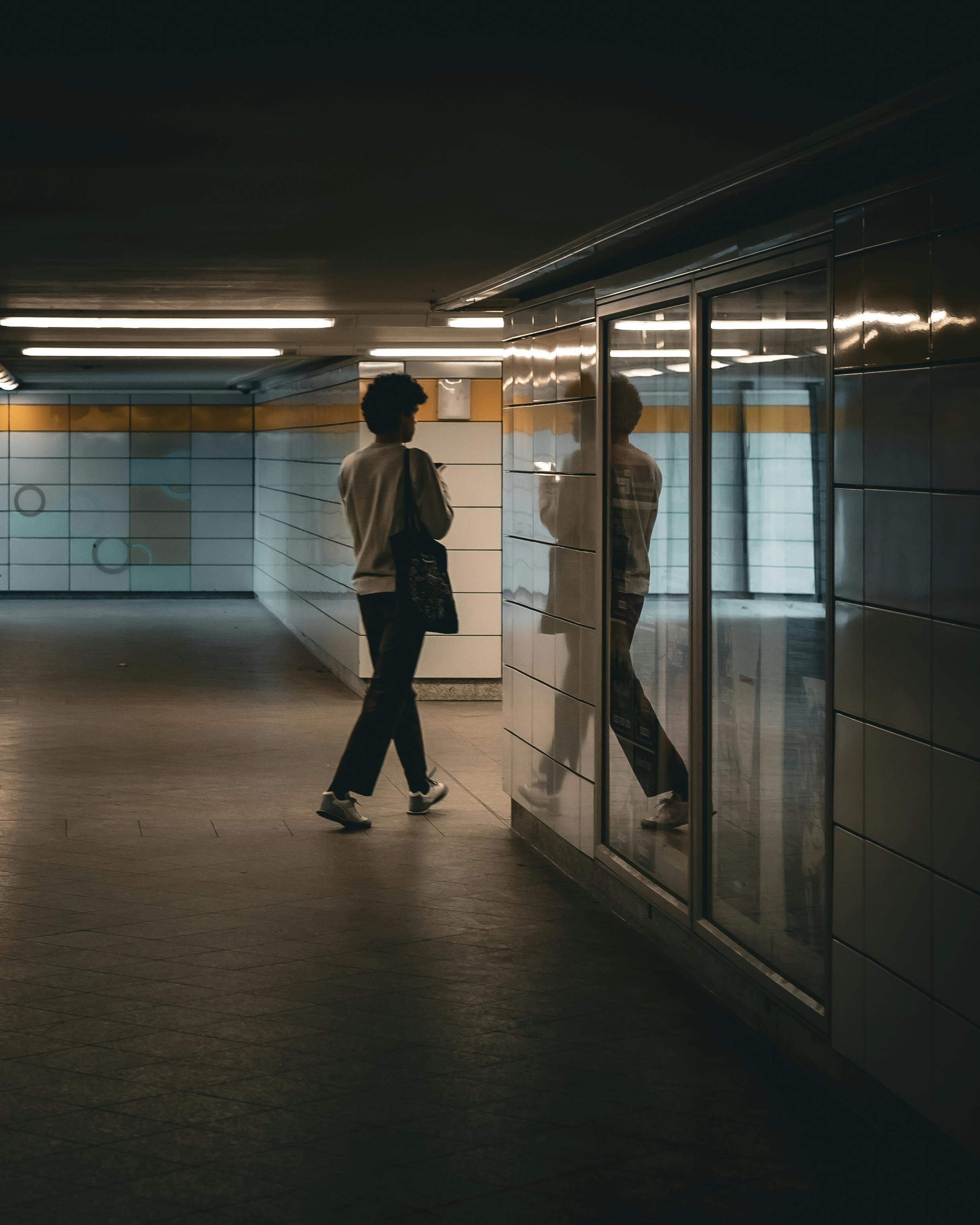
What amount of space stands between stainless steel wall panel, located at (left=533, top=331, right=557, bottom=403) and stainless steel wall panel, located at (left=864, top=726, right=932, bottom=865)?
311cm

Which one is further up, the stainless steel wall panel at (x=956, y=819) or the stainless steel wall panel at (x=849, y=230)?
the stainless steel wall panel at (x=849, y=230)

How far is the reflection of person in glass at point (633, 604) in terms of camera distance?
4.92 m

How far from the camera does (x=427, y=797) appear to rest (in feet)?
23.3

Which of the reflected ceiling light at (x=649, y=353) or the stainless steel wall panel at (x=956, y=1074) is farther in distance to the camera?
the reflected ceiling light at (x=649, y=353)

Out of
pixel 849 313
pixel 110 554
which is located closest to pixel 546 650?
pixel 849 313

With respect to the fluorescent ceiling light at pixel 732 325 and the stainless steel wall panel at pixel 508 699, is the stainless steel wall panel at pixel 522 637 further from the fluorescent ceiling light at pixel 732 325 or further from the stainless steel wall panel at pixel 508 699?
the fluorescent ceiling light at pixel 732 325

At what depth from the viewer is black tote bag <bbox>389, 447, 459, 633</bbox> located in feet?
21.5

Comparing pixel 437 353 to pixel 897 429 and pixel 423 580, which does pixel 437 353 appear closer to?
pixel 423 580

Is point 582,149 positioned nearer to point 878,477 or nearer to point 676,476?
point 878,477

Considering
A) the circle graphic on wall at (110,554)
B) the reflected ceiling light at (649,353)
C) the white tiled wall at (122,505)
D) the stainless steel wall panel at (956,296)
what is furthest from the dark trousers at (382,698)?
the circle graphic on wall at (110,554)

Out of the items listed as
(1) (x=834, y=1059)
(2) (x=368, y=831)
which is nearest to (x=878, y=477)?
(1) (x=834, y=1059)

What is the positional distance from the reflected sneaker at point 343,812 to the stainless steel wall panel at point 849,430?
3.74 metres

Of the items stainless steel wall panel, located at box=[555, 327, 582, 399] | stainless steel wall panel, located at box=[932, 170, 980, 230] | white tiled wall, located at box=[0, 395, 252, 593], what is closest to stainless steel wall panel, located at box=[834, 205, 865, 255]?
stainless steel wall panel, located at box=[932, 170, 980, 230]

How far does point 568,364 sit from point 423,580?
1315mm
